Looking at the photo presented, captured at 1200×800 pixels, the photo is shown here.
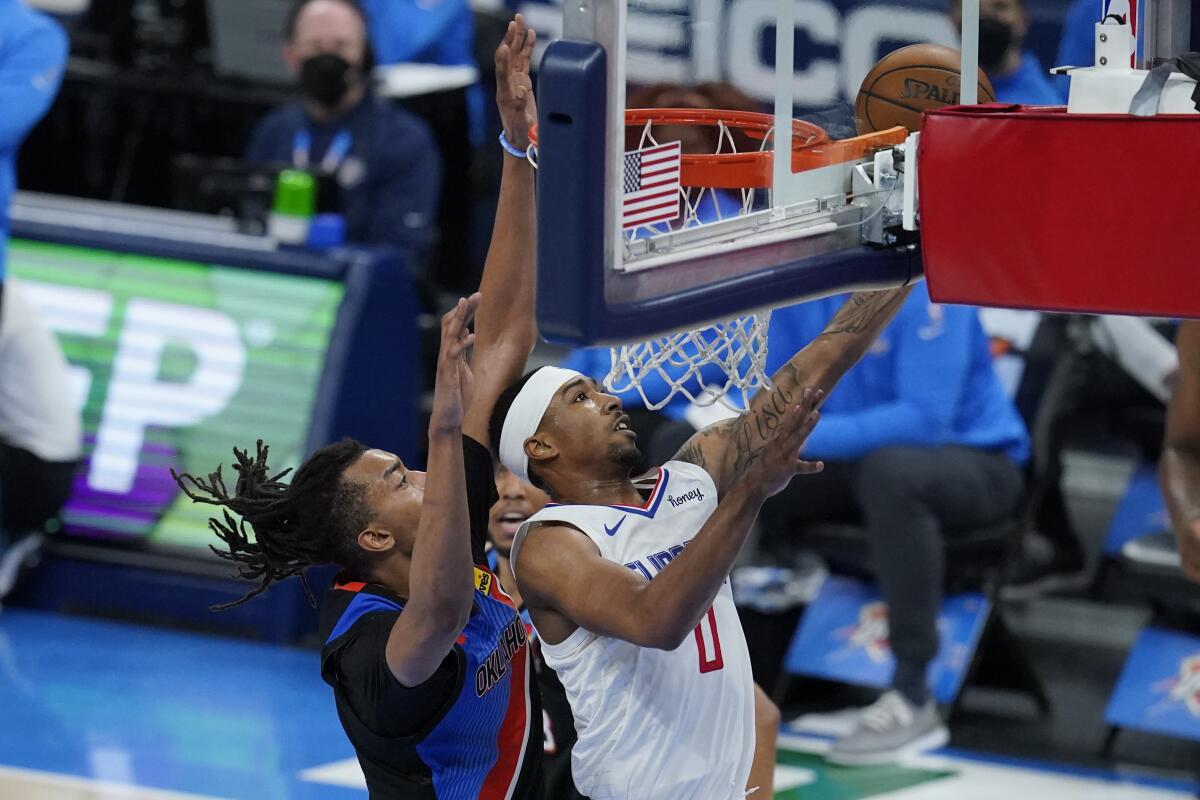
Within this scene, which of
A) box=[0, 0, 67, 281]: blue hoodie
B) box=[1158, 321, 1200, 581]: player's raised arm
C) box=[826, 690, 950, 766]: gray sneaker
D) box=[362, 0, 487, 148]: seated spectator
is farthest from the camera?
box=[362, 0, 487, 148]: seated spectator

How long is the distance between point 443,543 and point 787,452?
2.00 ft

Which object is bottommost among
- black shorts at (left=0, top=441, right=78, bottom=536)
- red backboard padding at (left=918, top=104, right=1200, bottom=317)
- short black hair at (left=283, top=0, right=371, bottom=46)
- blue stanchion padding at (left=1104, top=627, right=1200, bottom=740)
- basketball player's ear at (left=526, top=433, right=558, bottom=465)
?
blue stanchion padding at (left=1104, top=627, right=1200, bottom=740)

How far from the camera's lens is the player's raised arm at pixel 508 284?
4.15 meters

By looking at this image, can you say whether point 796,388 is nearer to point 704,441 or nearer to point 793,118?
point 704,441

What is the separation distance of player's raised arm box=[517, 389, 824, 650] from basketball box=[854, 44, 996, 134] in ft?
2.06

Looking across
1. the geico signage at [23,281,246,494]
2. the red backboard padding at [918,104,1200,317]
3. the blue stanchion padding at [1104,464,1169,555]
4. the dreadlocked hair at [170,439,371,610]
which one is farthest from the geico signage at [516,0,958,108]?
the geico signage at [23,281,246,494]

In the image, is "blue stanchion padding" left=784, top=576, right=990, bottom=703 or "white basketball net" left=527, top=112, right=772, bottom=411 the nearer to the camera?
"white basketball net" left=527, top=112, right=772, bottom=411

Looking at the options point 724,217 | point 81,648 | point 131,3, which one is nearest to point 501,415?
point 724,217

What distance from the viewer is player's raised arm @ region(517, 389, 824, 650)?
3395 mm

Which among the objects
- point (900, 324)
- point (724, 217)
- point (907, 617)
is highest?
Result: point (724, 217)

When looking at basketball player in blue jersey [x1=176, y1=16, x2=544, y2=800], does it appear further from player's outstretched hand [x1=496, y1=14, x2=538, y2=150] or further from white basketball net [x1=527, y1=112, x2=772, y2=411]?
white basketball net [x1=527, y1=112, x2=772, y2=411]

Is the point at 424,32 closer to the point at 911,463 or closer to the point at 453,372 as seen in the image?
the point at 911,463

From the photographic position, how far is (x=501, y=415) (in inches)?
165

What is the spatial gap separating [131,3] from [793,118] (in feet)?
24.7
